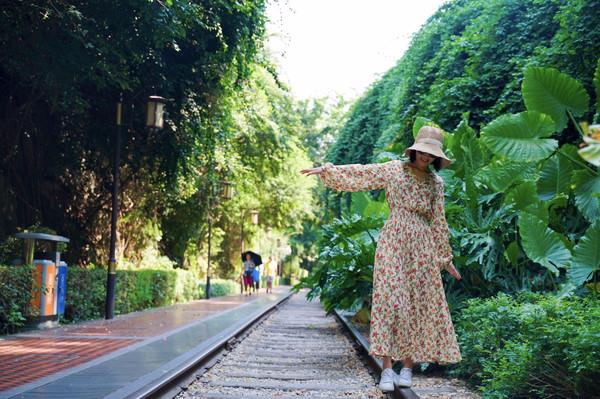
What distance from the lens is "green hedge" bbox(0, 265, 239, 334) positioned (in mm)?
10273

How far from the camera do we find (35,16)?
1114cm

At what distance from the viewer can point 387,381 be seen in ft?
18.4

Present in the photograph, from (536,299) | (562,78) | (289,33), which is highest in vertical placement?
(289,33)

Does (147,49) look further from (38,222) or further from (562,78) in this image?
(562,78)

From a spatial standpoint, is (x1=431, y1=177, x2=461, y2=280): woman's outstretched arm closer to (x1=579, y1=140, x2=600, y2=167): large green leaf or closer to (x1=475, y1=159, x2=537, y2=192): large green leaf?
(x1=475, y1=159, x2=537, y2=192): large green leaf

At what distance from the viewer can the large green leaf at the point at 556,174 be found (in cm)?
Answer: 770

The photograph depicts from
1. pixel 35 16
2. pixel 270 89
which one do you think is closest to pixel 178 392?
pixel 35 16

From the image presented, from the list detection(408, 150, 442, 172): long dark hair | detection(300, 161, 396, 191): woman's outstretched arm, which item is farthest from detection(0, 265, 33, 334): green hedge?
detection(408, 150, 442, 172): long dark hair

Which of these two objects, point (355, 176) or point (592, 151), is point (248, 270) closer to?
point (355, 176)

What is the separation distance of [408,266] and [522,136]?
2654mm

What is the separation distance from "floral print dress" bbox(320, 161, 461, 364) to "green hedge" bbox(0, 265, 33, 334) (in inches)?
245

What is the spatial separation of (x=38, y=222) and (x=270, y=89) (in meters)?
12.6

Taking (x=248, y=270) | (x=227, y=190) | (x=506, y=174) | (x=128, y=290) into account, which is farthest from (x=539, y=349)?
(x=248, y=270)

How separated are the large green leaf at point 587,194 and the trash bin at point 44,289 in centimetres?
793
